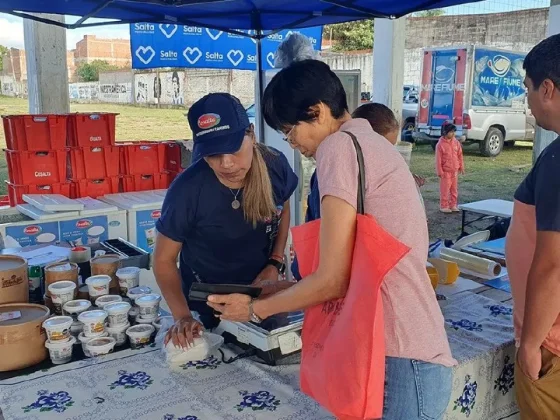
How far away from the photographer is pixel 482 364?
1.79m

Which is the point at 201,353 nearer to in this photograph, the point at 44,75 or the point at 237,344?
the point at 237,344

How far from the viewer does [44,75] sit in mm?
5430

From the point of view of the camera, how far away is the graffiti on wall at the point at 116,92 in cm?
2048

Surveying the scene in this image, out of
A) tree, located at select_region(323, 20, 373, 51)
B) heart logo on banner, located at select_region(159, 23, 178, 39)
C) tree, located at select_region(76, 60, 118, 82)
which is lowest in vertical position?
heart logo on banner, located at select_region(159, 23, 178, 39)

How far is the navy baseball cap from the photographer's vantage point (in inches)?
66.8

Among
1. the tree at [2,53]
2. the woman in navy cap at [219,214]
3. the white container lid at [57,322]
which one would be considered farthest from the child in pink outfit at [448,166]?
the tree at [2,53]

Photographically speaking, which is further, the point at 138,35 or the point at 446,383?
the point at 138,35

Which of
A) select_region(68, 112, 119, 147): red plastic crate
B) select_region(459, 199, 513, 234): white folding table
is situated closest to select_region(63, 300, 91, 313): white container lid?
select_region(68, 112, 119, 147): red plastic crate

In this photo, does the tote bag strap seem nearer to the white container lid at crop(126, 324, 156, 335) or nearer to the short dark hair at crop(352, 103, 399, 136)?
the white container lid at crop(126, 324, 156, 335)

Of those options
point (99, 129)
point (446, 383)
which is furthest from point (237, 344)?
point (99, 129)

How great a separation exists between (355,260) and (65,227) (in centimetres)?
346

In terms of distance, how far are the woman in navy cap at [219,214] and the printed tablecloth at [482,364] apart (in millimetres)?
666

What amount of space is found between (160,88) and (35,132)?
613 inches

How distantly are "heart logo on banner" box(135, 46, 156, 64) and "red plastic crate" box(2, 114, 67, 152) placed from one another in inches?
42.9
